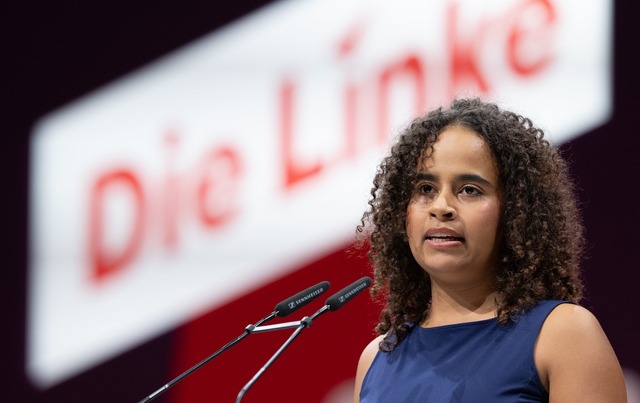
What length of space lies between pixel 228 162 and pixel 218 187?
0.09m

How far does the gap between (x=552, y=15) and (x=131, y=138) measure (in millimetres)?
1437

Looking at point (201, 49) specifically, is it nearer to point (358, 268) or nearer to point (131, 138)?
point (131, 138)

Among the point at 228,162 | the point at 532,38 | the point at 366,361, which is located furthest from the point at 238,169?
the point at 366,361

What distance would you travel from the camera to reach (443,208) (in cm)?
157

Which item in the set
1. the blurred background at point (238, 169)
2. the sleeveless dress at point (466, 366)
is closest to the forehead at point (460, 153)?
the sleeveless dress at point (466, 366)

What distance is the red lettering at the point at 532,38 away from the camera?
3070 mm

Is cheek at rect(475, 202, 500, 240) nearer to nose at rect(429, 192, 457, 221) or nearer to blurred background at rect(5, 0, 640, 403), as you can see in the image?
nose at rect(429, 192, 457, 221)

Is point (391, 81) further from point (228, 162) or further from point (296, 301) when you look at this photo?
point (296, 301)

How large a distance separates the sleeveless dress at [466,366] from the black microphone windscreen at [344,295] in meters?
0.13

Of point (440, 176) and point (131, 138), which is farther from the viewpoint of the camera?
point (131, 138)

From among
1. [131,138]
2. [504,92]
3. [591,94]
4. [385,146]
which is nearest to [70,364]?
[131,138]

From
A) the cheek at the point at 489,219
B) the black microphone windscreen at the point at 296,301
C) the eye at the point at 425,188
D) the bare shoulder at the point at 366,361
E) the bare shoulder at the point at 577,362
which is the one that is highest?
the eye at the point at 425,188

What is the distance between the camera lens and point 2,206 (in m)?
3.28

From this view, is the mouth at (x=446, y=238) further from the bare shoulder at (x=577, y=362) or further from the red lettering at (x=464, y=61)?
the red lettering at (x=464, y=61)
